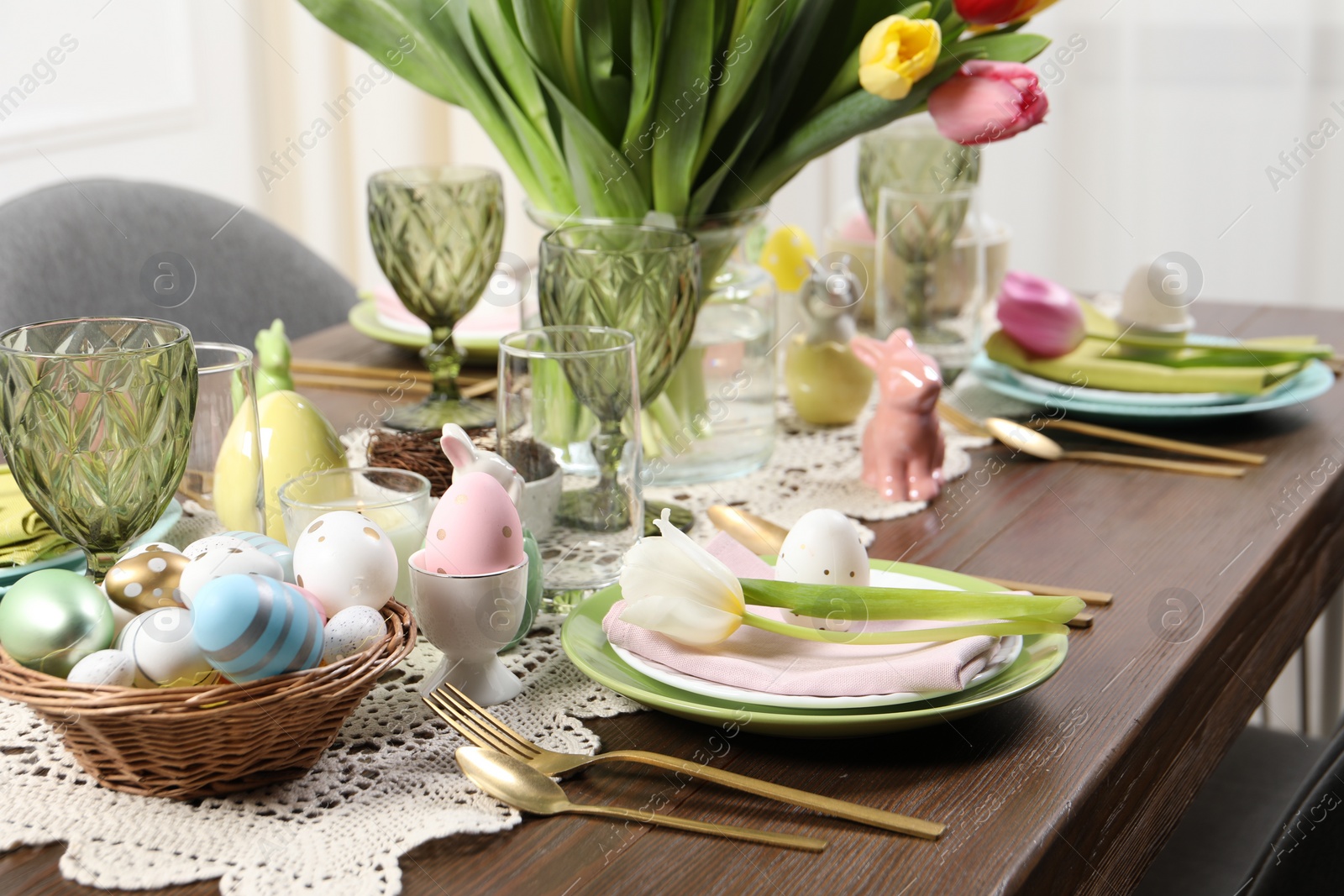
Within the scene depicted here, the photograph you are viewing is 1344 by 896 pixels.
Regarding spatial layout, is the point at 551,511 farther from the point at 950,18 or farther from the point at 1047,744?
the point at 950,18

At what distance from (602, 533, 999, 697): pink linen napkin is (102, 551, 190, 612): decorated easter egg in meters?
0.21

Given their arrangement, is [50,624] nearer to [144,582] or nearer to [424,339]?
[144,582]

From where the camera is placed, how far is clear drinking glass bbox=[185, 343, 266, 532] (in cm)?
74

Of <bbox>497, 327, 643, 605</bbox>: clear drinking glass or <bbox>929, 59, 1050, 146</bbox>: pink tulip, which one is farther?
<bbox>929, 59, 1050, 146</bbox>: pink tulip

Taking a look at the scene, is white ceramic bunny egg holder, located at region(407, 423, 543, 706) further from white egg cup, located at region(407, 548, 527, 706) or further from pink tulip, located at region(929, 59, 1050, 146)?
pink tulip, located at region(929, 59, 1050, 146)

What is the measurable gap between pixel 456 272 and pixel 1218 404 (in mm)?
655

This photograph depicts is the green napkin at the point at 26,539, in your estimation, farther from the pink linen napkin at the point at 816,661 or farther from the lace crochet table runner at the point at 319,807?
the pink linen napkin at the point at 816,661

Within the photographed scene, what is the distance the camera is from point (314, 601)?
0.57 meters

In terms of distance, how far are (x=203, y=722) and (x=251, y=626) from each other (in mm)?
44

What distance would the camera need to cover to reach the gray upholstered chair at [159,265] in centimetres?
146

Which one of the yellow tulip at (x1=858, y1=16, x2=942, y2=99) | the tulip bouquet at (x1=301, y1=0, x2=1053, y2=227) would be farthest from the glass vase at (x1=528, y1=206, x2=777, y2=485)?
the yellow tulip at (x1=858, y1=16, x2=942, y2=99)

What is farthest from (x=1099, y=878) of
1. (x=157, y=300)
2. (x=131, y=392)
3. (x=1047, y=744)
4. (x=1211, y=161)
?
(x=1211, y=161)

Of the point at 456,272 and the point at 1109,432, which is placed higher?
the point at 456,272

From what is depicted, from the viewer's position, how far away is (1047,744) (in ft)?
1.99
